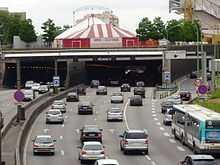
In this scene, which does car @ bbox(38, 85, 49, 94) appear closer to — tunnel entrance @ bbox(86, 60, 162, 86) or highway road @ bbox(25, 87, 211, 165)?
highway road @ bbox(25, 87, 211, 165)

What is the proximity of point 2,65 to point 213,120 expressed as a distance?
93794mm

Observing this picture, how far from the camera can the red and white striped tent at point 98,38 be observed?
477 feet

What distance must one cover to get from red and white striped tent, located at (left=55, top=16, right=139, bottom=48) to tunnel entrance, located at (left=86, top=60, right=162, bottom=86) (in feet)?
14.8

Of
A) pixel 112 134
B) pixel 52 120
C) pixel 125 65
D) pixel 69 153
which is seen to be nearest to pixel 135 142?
pixel 69 153

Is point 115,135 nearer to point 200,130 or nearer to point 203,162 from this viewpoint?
point 200,130

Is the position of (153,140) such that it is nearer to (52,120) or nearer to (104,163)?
(52,120)

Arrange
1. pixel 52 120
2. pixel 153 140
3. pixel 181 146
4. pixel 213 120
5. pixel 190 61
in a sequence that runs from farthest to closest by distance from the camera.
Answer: pixel 190 61
pixel 52 120
pixel 153 140
pixel 181 146
pixel 213 120

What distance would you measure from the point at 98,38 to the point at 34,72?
13531 mm

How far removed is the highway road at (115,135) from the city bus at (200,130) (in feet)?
3.14

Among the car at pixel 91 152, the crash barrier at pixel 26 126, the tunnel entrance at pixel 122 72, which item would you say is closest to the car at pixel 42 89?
the crash barrier at pixel 26 126

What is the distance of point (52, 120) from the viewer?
65.9m

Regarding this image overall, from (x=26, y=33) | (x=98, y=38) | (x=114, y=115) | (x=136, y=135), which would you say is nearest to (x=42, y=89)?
(x=114, y=115)

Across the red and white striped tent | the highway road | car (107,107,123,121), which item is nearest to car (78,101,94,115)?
the highway road

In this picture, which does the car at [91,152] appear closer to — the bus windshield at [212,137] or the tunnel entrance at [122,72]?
the bus windshield at [212,137]
